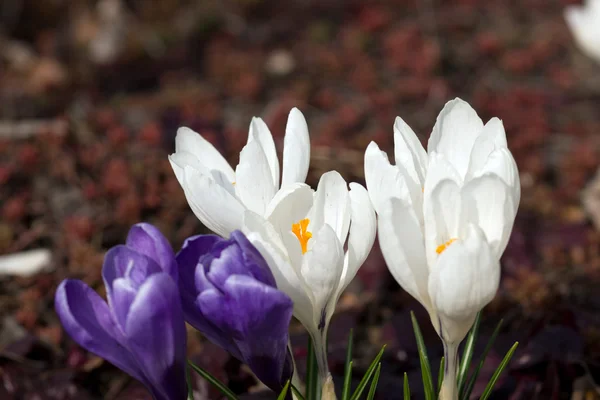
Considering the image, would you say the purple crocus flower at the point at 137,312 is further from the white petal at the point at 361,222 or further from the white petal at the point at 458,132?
the white petal at the point at 458,132

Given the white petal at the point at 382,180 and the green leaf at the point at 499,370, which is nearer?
the white petal at the point at 382,180

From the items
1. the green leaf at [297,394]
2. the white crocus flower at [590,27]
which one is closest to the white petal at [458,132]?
the green leaf at [297,394]

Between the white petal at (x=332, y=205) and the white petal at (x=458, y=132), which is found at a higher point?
the white petal at (x=458, y=132)

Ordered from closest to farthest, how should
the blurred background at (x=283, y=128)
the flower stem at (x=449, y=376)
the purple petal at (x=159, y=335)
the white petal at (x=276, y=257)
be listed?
the purple petal at (x=159, y=335) < the white petal at (x=276, y=257) < the flower stem at (x=449, y=376) < the blurred background at (x=283, y=128)

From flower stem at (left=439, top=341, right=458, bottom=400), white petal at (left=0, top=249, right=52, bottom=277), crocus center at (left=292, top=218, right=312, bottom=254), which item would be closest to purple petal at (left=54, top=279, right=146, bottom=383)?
crocus center at (left=292, top=218, right=312, bottom=254)

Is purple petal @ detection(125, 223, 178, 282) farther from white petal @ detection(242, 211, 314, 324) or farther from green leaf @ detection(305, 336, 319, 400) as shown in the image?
green leaf @ detection(305, 336, 319, 400)

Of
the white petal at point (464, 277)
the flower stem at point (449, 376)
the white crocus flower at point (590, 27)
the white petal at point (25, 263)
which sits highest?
the white petal at point (464, 277)
